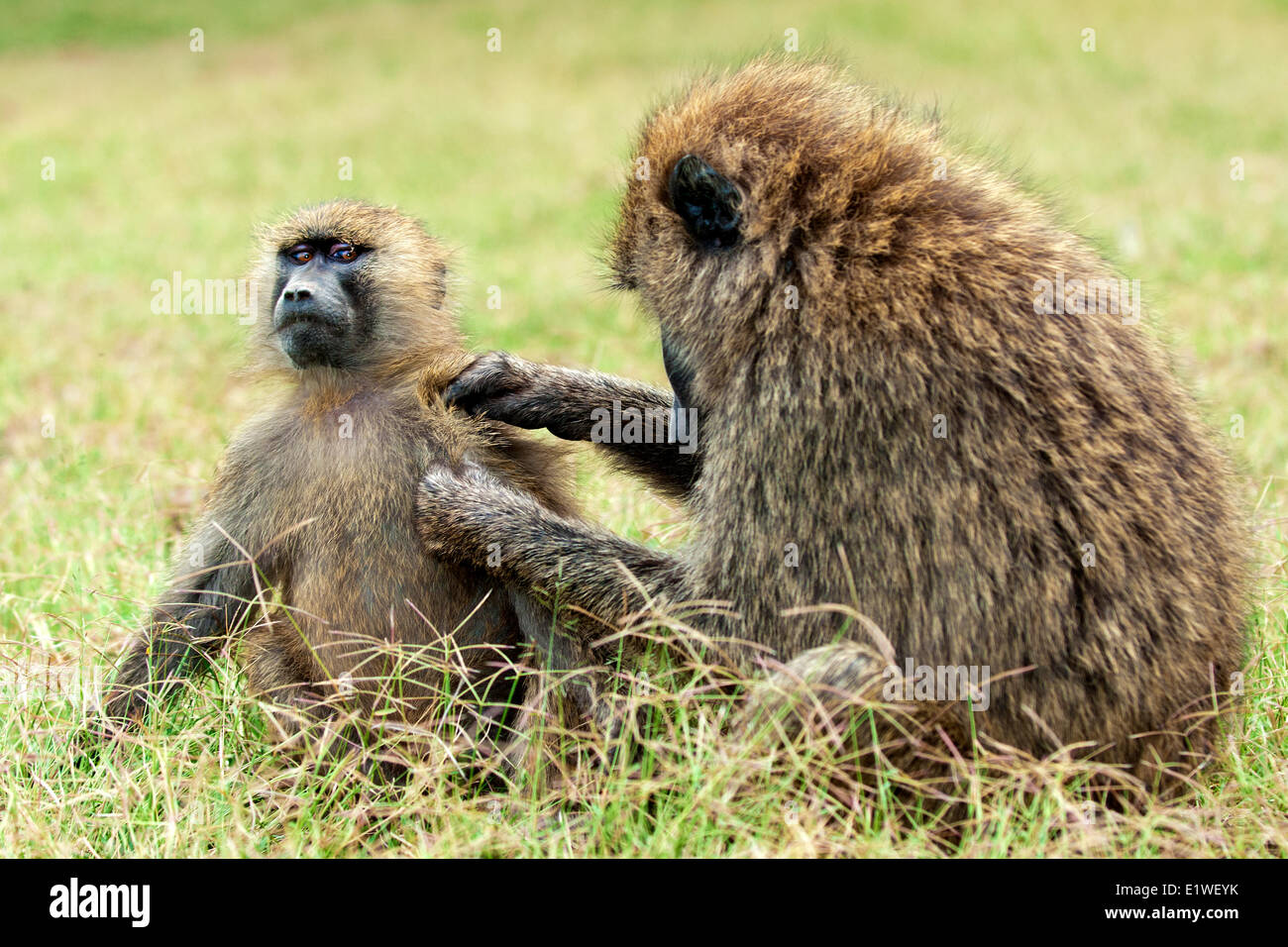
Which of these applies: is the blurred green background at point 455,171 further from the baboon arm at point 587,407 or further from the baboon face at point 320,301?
the baboon face at point 320,301

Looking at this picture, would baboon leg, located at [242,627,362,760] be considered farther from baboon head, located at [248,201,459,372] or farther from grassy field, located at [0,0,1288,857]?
baboon head, located at [248,201,459,372]

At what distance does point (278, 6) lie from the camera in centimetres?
2273

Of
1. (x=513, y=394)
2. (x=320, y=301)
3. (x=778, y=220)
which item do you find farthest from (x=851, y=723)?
(x=320, y=301)

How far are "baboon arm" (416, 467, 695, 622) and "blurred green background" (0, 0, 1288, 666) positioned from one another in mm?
678

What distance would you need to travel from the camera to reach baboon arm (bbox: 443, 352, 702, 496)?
3264mm

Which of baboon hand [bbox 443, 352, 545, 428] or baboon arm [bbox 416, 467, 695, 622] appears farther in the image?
baboon hand [bbox 443, 352, 545, 428]

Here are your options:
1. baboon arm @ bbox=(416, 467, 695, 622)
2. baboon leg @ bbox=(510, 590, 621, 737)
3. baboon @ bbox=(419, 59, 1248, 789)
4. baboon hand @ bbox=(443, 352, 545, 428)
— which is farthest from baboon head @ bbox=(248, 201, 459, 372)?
baboon leg @ bbox=(510, 590, 621, 737)

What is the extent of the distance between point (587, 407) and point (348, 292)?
26.1 inches

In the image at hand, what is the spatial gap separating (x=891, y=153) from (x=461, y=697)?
1.57m

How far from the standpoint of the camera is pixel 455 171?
1246 cm

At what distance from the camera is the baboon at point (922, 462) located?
2611 millimetres

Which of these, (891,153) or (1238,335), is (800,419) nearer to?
(891,153)

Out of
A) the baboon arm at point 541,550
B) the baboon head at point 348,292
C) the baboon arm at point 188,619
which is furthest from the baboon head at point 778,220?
the baboon arm at point 188,619

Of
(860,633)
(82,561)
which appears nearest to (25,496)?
(82,561)
